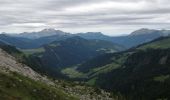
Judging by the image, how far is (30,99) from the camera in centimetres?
A: 8112

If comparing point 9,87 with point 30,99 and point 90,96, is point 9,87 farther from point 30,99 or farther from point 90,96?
point 90,96

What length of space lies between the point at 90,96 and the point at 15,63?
2762cm

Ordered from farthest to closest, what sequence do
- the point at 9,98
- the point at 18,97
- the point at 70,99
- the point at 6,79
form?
the point at 70,99, the point at 6,79, the point at 18,97, the point at 9,98

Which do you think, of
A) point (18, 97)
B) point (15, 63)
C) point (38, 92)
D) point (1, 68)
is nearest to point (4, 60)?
point (15, 63)

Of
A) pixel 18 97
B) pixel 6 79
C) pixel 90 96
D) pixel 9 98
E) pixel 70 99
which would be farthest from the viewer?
pixel 90 96

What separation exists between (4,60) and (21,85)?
33.2m

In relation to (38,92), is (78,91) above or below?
below

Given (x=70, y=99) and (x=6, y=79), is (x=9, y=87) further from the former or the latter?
(x=70, y=99)

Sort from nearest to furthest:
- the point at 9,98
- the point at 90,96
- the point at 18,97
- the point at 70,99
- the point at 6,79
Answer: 1. the point at 9,98
2. the point at 18,97
3. the point at 6,79
4. the point at 70,99
5. the point at 90,96

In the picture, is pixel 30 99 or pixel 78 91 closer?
pixel 30 99

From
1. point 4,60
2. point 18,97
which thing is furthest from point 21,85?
point 4,60

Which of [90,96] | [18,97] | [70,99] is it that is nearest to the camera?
[18,97]

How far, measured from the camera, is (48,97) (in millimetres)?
89375

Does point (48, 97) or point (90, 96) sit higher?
point (48, 97)
